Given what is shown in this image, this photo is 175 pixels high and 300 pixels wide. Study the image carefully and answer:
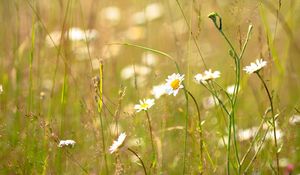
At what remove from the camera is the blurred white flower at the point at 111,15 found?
473 cm

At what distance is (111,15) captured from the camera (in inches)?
188

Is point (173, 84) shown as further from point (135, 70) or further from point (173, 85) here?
point (135, 70)

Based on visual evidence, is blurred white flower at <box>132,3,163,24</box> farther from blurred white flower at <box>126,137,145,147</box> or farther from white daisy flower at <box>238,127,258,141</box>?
white daisy flower at <box>238,127,258,141</box>

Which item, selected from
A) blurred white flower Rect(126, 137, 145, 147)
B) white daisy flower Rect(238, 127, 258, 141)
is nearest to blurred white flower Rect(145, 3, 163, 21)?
blurred white flower Rect(126, 137, 145, 147)

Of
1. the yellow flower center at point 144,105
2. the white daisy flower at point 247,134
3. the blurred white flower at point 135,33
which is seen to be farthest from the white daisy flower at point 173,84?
the blurred white flower at point 135,33

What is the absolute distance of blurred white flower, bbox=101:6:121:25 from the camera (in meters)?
4.73

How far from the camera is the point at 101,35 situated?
3.99m

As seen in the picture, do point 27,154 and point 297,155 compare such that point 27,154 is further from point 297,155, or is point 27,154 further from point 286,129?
point 297,155

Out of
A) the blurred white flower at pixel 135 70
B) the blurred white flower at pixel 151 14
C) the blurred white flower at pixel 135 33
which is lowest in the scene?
the blurred white flower at pixel 135 70

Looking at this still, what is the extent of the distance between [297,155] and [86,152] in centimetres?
78

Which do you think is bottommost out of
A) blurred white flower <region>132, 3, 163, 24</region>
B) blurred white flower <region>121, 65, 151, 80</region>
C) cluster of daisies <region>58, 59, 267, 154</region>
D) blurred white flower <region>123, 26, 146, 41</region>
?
cluster of daisies <region>58, 59, 267, 154</region>

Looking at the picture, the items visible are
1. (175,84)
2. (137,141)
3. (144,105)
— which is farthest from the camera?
(137,141)

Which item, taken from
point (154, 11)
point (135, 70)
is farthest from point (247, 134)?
point (154, 11)

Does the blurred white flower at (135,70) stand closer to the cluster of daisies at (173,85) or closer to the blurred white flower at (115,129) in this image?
the blurred white flower at (115,129)
